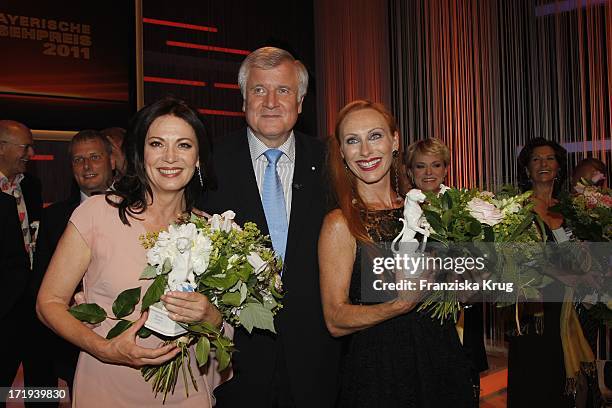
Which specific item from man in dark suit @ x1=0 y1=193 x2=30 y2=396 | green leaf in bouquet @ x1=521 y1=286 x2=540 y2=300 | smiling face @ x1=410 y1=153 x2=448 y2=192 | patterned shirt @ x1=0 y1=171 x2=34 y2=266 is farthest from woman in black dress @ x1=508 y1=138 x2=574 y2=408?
patterned shirt @ x1=0 y1=171 x2=34 y2=266

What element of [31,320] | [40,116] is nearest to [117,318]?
[31,320]

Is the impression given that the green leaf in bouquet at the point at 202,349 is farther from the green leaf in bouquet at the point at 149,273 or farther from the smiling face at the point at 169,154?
the smiling face at the point at 169,154

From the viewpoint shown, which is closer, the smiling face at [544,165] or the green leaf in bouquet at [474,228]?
the green leaf in bouquet at [474,228]

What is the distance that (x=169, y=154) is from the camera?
7.48 feet

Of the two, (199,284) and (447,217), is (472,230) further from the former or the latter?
(199,284)

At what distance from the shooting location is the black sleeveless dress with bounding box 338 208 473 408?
2.38 metres

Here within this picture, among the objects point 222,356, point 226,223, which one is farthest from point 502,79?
point 222,356

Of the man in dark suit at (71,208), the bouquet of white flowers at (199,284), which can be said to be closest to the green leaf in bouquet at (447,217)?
the bouquet of white flowers at (199,284)

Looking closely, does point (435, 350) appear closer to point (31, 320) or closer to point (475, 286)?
point (475, 286)

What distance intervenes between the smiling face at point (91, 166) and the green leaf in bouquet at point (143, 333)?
1.91 meters

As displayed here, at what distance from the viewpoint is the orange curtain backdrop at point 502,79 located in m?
5.79

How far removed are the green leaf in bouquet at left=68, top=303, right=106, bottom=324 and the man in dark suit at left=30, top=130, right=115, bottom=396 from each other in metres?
1.49

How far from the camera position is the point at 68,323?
207cm

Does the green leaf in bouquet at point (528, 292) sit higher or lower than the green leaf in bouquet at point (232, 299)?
lower
